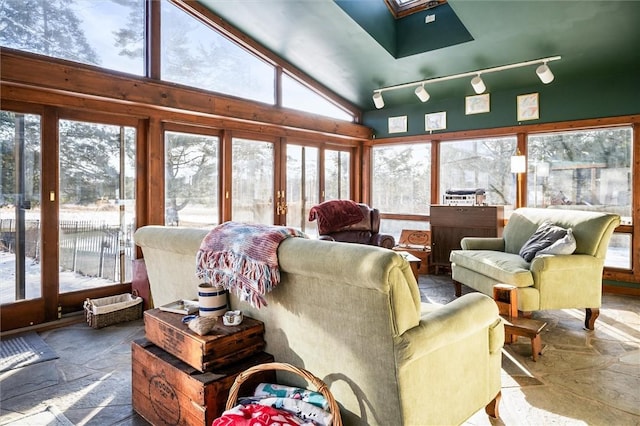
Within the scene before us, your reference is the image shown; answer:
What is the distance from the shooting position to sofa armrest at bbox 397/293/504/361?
1449 mm

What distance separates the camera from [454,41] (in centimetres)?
446

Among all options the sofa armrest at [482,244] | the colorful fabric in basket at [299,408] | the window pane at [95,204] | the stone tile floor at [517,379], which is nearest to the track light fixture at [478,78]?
the sofa armrest at [482,244]

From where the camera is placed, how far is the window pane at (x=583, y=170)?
466cm

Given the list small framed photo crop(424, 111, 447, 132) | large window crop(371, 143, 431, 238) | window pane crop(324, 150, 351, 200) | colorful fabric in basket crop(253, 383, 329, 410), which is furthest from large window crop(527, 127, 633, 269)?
colorful fabric in basket crop(253, 383, 329, 410)

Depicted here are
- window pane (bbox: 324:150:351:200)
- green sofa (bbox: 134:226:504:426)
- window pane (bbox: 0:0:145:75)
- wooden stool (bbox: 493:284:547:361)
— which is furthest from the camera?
window pane (bbox: 324:150:351:200)

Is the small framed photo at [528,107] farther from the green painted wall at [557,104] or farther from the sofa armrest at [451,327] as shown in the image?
the sofa armrest at [451,327]

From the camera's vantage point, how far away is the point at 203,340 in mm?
1710

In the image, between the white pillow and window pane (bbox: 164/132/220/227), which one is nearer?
the white pillow

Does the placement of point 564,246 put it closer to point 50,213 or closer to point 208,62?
point 208,62

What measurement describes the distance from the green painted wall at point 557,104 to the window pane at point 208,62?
250 cm

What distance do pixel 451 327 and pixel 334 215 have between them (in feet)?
11.4

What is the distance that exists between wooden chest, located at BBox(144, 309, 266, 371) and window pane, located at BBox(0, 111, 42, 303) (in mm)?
2209

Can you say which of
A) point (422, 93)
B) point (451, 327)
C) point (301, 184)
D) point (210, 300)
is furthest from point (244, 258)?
point (422, 93)

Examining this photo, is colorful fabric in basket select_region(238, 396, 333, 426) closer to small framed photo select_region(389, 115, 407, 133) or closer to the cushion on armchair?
the cushion on armchair
